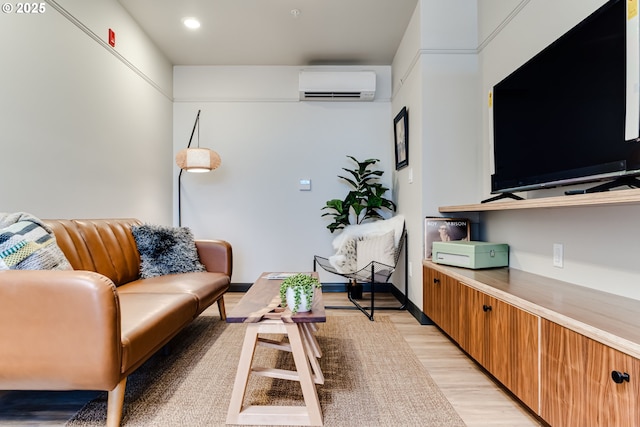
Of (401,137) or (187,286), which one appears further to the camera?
(401,137)

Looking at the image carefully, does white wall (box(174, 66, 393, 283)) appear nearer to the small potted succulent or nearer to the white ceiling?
the white ceiling

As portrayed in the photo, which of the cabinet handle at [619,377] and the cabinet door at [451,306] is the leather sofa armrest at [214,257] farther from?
the cabinet handle at [619,377]

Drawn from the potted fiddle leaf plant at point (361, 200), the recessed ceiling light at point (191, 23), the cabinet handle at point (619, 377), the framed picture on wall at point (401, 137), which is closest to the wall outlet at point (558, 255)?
the cabinet handle at point (619, 377)

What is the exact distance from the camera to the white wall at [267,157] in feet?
12.8

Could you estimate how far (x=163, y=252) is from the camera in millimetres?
2607

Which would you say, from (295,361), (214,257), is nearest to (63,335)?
(295,361)

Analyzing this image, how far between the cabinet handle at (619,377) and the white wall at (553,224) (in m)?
0.56

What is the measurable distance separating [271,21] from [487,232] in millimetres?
2668

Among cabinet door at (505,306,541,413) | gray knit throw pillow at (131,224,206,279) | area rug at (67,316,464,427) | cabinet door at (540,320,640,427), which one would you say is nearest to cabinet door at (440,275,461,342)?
area rug at (67,316,464,427)

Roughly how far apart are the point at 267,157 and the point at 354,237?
1.51 metres

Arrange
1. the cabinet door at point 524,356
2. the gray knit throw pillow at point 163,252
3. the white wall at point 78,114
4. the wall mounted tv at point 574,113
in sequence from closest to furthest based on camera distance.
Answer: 1. the wall mounted tv at point 574,113
2. the cabinet door at point 524,356
3. the white wall at point 78,114
4. the gray knit throw pillow at point 163,252

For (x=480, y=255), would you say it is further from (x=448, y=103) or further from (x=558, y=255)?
(x=448, y=103)

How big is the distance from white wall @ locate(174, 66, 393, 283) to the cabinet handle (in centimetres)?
305

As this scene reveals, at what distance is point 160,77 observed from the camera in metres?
3.59
